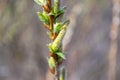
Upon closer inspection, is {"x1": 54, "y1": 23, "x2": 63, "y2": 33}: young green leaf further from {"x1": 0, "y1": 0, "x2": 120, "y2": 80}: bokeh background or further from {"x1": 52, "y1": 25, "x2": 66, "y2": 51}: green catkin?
{"x1": 0, "y1": 0, "x2": 120, "y2": 80}: bokeh background

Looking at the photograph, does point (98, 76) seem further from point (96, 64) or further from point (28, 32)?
point (28, 32)

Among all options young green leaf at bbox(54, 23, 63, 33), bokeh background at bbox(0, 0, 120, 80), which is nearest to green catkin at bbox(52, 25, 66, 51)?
young green leaf at bbox(54, 23, 63, 33)

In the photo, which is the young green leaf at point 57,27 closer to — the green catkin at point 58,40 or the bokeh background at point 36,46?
the green catkin at point 58,40

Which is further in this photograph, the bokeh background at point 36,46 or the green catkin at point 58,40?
the bokeh background at point 36,46

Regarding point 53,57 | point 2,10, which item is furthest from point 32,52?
point 53,57

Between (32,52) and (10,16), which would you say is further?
(32,52)

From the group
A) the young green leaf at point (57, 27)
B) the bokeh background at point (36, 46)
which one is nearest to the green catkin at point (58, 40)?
the young green leaf at point (57, 27)

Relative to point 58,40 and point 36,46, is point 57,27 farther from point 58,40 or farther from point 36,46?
point 36,46

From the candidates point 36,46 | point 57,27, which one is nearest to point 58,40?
point 57,27
